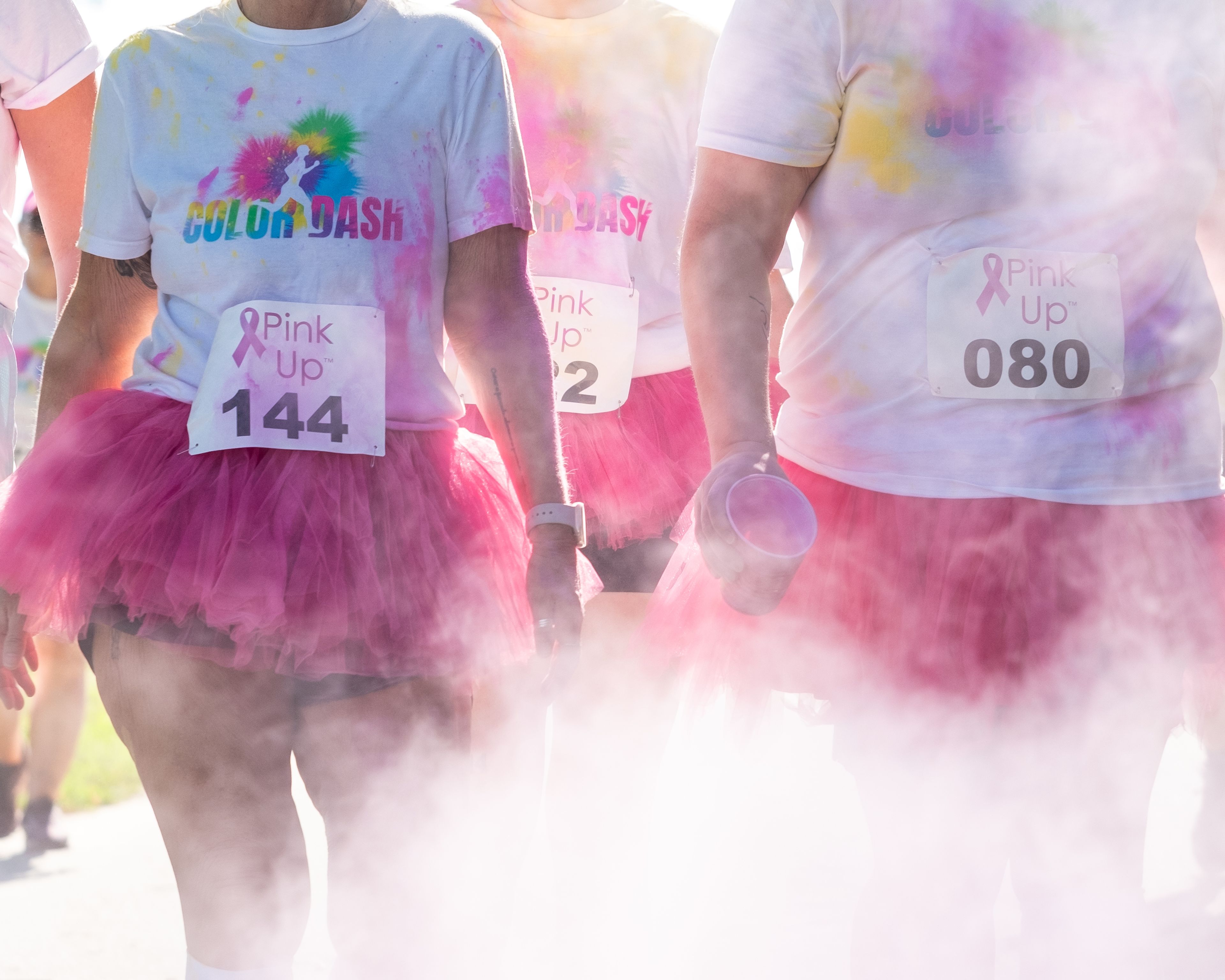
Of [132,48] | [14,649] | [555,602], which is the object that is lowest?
[14,649]

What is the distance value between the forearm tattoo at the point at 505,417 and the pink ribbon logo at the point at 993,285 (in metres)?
0.67

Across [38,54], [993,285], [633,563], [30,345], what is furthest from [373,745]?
[30,345]

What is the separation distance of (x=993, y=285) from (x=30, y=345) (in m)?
3.79

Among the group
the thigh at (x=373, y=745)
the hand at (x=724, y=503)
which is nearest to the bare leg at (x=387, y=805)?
the thigh at (x=373, y=745)

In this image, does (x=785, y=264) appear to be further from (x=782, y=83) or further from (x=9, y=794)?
(x=9, y=794)

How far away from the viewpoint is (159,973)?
3.14 m

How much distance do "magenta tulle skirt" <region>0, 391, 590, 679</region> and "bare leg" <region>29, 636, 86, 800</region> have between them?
2.29m

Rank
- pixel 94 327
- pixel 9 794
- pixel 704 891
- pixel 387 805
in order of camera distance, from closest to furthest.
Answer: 1. pixel 387 805
2. pixel 94 327
3. pixel 704 891
4. pixel 9 794

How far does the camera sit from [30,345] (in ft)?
14.9

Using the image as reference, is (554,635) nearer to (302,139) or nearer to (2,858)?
(302,139)

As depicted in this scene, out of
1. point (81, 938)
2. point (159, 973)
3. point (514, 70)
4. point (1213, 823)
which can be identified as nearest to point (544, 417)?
point (514, 70)

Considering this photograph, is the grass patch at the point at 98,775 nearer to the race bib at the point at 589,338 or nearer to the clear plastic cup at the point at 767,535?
the race bib at the point at 589,338

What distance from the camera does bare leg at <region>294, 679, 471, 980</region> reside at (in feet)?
5.92

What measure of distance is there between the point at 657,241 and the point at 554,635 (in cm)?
121
